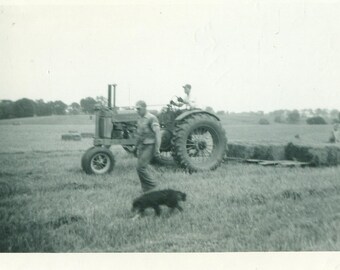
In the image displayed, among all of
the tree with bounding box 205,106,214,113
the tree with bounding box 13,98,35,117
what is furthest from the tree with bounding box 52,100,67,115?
the tree with bounding box 205,106,214,113

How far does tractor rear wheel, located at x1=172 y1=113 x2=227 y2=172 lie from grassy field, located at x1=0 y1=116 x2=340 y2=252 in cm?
41

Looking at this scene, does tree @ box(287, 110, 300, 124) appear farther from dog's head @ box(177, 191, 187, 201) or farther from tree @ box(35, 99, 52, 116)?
dog's head @ box(177, 191, 187, 201)

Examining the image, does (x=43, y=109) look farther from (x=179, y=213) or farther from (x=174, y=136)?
(x=179, y=213)

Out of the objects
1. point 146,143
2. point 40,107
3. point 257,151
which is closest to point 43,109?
point 40,107

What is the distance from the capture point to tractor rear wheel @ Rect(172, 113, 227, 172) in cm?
794

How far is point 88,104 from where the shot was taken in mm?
9594

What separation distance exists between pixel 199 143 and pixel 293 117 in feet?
32.4

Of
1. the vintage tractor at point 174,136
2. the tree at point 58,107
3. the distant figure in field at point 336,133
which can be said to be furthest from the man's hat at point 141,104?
the distant figure in field at point 336,133

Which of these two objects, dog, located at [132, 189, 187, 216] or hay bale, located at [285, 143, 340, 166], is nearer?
dog, located at [132, 189, 187, 216]

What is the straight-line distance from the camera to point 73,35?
22.0 feet

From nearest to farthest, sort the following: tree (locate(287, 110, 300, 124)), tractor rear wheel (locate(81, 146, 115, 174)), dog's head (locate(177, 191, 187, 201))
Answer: dog's head (locate(177, 191, 187, 201)), tractor rear wheel (locate(81, 146, 115, 174)), tree (locate(287, 110, 300, 124))

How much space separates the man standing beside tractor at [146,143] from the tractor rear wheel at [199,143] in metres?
1.84
